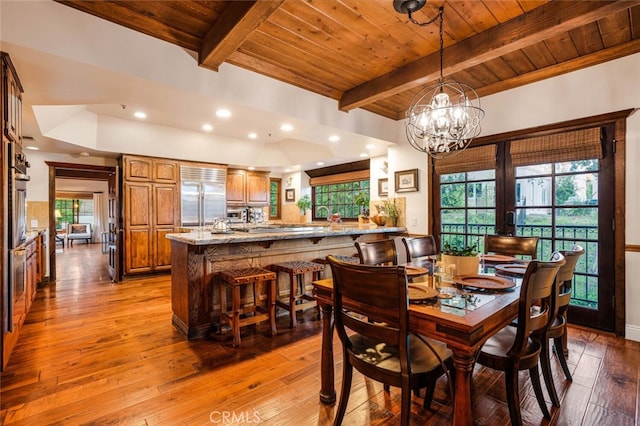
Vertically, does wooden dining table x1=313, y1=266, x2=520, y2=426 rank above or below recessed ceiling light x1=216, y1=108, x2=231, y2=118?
below

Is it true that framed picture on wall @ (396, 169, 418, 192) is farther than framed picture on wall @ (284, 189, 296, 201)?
No

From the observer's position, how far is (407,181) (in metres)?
4.70

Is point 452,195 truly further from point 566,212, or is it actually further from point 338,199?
point 338,199

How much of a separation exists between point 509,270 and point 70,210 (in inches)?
635

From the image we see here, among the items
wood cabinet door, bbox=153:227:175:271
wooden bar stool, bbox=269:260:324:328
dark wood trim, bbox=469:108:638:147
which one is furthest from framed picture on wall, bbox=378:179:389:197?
wood cabinet door, bbox=153:227:175:271

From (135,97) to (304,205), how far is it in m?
4.53

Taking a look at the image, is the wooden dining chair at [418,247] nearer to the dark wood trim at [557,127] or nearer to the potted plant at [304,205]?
the dark wood trim at [557,127]

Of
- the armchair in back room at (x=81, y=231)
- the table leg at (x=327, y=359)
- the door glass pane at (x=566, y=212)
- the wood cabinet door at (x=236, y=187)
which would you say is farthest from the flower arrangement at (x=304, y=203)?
the armchair in back room at (x=81, y=231)

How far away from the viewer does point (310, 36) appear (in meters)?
2.62

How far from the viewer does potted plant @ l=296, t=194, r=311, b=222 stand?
280 inches

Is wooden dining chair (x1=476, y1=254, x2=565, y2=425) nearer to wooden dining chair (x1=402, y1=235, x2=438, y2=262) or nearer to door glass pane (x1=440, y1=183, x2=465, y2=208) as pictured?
wooden dining chair (x1=402, y1=235, x2=438, y2=262)

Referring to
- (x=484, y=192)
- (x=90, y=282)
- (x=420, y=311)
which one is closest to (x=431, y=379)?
(x=420, y=311)

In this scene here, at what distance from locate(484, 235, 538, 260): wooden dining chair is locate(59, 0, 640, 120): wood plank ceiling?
1.66 meters

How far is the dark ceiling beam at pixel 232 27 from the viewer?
2.00 metres
